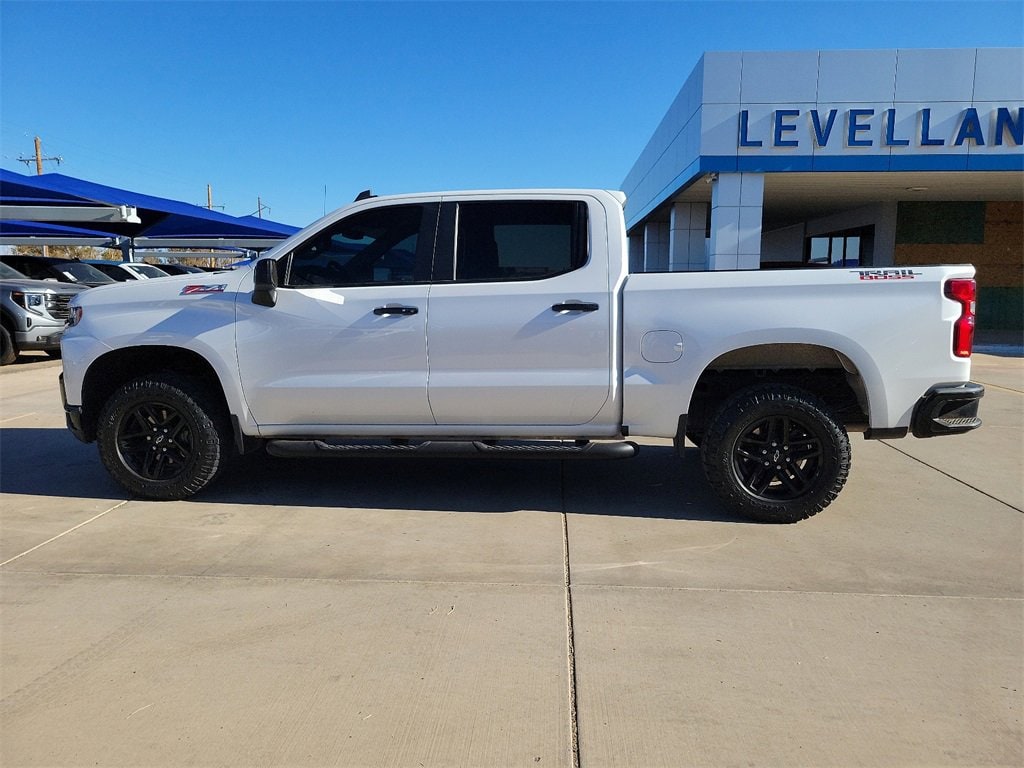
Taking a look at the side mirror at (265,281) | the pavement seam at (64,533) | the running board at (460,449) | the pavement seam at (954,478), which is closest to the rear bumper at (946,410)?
the pavement seam at (954,478)

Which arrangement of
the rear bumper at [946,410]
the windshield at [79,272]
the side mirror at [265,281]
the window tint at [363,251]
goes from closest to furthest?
the rear bumper at [946,410], the side mirror at [265,281], the window tint at [363,251], the windshield at [79,272]

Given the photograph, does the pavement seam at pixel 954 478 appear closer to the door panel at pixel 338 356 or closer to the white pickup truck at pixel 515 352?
the white pickup truck at pixel 515 352

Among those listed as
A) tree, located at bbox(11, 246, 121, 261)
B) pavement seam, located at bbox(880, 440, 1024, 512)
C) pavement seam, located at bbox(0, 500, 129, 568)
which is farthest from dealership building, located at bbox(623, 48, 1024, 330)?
tree, located at bbox(11, 246, 121, 261)

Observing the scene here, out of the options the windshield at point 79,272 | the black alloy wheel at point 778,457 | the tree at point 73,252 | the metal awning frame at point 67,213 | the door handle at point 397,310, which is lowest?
the black alloy wheel at point 778,457

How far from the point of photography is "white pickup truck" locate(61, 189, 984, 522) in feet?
14.5

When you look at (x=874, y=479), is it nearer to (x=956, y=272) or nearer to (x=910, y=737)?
(x=956, y=272)

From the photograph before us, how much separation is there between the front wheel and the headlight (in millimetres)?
11469

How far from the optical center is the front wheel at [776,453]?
4.53 metres

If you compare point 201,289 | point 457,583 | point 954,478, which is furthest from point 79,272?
point 954,478

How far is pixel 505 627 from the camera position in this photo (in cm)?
333

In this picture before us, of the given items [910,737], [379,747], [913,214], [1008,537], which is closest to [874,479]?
[1008,537]

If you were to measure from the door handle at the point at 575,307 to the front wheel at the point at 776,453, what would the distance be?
103 centimetres

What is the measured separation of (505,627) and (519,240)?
249cm

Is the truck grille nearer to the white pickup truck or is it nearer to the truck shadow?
the truck shadow
